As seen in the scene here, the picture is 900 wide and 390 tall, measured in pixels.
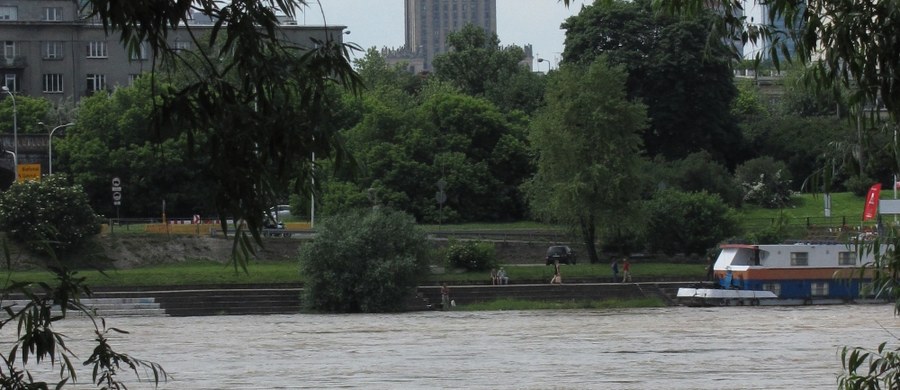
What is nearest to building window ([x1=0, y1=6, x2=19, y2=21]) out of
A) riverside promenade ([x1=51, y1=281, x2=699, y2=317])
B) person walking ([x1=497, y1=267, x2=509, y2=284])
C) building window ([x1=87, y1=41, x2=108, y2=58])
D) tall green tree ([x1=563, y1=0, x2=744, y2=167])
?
building window ([x1=87, y1=41, x2=108, y2=58])

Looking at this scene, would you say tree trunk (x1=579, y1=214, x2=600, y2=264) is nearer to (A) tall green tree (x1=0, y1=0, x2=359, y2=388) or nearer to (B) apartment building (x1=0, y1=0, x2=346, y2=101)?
(B) apartment building (x1=0, y1=0, x2=346, y2=101)

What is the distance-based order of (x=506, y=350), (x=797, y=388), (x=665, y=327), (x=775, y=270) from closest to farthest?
(x=797, y=388)
(x=506, y=350)
(x=665, y=327)
(x=775, y=270)

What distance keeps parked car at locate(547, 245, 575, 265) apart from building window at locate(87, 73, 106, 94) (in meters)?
32.6

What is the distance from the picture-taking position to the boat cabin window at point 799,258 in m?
47.5

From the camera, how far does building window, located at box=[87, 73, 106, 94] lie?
7594cm

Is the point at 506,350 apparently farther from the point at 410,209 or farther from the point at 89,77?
the point at 89,77

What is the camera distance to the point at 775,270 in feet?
156

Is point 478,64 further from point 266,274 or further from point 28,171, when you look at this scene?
point 266,274

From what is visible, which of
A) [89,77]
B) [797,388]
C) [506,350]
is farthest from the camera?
[89,77]

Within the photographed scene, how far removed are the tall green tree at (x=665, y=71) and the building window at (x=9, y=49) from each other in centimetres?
2913

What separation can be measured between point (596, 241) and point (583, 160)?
5286mm

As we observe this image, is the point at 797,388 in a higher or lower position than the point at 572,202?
lower

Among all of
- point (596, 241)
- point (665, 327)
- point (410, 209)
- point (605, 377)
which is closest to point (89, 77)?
point (410, 209)

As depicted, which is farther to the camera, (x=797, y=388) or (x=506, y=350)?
(x=506, y=350)
